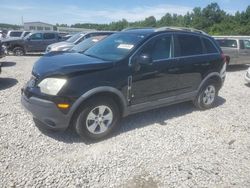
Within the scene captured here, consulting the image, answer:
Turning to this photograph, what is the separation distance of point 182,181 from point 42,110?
90.1 inches

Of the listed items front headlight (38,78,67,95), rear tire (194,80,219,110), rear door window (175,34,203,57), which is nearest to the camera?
front headlight (38,78,67,95)

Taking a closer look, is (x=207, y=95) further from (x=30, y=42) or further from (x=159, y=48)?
(x=30, y=42)

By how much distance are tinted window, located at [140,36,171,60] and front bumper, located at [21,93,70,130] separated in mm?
1857

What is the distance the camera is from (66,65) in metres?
3.91

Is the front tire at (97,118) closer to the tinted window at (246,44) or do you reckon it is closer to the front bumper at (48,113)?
the front bumper at (48,113)

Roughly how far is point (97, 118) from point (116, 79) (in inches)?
28.8

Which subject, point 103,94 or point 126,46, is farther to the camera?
point 126,46

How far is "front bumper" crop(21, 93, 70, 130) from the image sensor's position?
12.3 feet

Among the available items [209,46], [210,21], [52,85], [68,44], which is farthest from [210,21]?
[52,85]

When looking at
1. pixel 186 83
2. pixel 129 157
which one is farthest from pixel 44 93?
pixel 186 83

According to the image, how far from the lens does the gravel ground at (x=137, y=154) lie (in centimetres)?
329

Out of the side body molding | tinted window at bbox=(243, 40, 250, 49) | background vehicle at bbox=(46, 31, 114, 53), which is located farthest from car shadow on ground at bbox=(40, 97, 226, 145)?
tinted window at bbox=(243, 40, 250, 49)

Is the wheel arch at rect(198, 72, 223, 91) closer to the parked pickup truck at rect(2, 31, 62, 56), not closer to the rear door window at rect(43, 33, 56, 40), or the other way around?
the parked pickup truck at rect(2, 31, 62, 56)

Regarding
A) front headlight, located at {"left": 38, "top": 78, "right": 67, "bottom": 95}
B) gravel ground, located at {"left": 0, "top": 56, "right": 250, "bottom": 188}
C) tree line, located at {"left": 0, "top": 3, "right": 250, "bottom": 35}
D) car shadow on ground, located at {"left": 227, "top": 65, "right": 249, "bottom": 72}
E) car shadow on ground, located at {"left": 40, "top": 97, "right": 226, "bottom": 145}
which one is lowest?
gravel ground, located at {"left": 0, "top": 56, "right": 250, "bottom": 188}
